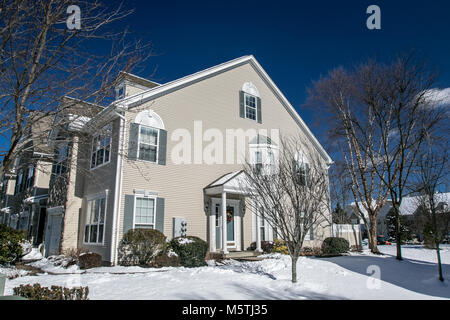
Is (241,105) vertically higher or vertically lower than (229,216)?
higher

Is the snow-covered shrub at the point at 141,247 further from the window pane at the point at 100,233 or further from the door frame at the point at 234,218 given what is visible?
the door frame at the point at 234,218

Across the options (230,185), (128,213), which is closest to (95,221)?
(128,213)

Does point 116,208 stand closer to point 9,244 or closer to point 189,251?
point 189,251

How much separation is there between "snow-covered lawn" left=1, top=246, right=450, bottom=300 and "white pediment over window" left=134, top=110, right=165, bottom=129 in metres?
5.75

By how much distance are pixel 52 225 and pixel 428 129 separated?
19297 mm

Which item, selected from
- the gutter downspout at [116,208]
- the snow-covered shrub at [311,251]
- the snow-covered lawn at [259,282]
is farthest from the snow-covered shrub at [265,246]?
the gutter downspout at [116,208]

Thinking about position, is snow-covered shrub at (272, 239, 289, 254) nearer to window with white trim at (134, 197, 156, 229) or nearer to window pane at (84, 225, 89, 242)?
window with white trim at (134, 197, 156, 229)

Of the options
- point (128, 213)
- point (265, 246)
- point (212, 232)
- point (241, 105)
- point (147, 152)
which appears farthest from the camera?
point (241, 105)

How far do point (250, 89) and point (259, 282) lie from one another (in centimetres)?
1191

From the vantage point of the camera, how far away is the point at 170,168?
14008 millimetres

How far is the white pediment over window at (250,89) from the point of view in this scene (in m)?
17.9

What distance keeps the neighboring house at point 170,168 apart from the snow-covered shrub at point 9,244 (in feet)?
5.24

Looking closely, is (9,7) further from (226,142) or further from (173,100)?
(226,142)
